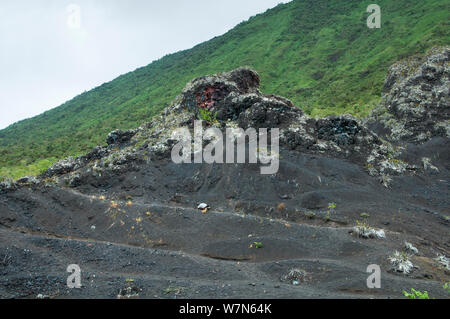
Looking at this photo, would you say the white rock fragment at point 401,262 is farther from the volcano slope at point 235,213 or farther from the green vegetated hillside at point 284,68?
the green vegetated hillside at point 284,68

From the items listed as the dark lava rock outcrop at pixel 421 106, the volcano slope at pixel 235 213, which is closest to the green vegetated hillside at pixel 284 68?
the dark lava rock outcrop at pixel 421 106

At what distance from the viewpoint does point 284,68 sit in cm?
6962

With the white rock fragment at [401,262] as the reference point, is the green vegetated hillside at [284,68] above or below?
above

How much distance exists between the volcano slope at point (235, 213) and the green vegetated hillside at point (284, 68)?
16.8 m

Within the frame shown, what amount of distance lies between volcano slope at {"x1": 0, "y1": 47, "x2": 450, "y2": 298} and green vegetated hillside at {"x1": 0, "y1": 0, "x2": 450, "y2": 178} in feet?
55.1

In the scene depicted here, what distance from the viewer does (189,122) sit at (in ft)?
79.2

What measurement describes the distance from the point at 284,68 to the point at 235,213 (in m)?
59.9

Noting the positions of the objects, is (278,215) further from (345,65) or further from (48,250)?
(345,65)

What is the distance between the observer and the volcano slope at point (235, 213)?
10.2 meters

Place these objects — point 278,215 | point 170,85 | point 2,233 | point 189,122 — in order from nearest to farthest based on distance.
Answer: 1. point 2,233
2. point 278,215
3. point 189,122
4. point 170,85

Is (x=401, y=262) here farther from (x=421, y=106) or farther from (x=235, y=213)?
(x=421, y=106)

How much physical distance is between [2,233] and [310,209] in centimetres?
1423

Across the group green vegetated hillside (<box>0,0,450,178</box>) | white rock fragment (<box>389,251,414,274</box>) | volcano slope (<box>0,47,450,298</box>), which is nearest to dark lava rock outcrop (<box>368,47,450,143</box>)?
volcano slope (<box>0,47,450,298</box>)
